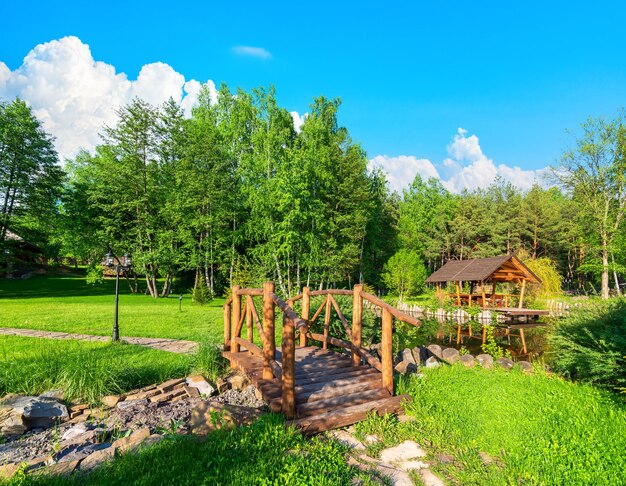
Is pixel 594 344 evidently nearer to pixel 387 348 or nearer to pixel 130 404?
pixel 387 348

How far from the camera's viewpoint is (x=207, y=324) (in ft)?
36.4

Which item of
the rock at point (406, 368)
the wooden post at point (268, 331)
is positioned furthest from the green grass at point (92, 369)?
the rock at point (406, 368)

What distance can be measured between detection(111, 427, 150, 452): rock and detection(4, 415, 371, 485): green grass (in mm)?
193

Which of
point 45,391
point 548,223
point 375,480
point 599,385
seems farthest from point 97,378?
point 548,223

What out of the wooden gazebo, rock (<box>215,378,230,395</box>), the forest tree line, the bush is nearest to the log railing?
rock (<box>215,378,230,395</box>)

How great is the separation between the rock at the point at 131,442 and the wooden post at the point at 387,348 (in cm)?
311

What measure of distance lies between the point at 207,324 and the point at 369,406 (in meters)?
8.06

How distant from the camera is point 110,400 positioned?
4949 mm

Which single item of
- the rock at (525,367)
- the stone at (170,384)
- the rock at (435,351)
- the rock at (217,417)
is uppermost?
the rock at (217,417)

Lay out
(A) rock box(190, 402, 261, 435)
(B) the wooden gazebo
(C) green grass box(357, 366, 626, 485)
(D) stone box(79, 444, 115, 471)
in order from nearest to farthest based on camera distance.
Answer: (D) stone box(79, 444, 115, 471) < (C) green grass box(357, 366, 626, 485) < (A) rock box(190, 402, 261, 435) < (B) the wooden gazebo

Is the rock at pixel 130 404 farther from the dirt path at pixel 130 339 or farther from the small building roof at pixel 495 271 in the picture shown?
the small building roof at pixel 495 271

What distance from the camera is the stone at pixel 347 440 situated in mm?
3654

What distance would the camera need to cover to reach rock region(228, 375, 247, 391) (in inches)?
221

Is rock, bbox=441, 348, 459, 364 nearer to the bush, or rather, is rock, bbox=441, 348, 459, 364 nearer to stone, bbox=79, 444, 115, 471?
the bush
